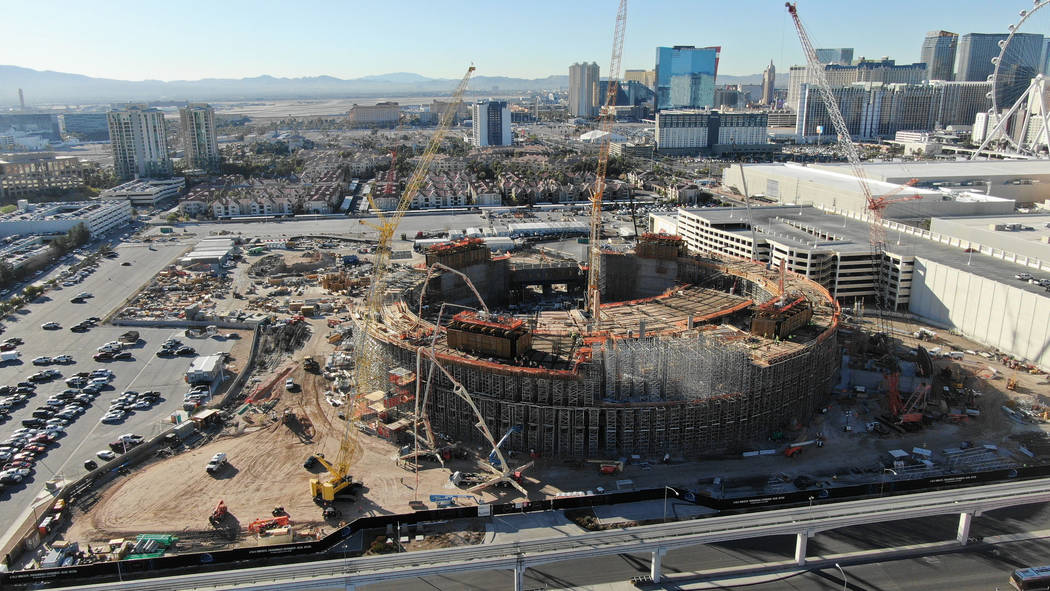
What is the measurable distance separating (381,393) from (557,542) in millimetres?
11069

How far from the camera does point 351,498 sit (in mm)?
21266

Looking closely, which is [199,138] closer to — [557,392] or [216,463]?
[216,463]

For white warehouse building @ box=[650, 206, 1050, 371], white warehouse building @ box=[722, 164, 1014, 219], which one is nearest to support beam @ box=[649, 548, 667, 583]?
white warehouse building @ box=[650, 206, 1050, 371]

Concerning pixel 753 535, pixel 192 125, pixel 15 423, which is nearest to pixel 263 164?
pixel 192 125

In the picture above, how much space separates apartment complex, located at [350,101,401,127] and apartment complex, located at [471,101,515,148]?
169 feet

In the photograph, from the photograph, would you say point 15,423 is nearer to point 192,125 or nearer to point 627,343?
point 627,343

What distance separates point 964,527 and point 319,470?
62.0 ft

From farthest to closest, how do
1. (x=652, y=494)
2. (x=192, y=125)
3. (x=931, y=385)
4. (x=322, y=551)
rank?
(x=192, y=125) → (x=931, y=385) → (x=652, y=494) → (x=322, y=551)

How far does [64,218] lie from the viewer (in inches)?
2283

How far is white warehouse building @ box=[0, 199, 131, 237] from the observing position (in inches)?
2231

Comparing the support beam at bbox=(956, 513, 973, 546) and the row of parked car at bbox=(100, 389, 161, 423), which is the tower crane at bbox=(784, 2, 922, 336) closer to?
the support beam at bbox=(956, 513, 973, 546)

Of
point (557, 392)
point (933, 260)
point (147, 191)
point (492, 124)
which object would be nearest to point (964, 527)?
point (557, 392)

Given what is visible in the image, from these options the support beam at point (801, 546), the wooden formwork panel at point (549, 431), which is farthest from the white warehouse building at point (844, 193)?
the support beam at point (801, 546)

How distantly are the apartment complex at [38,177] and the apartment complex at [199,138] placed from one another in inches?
570
